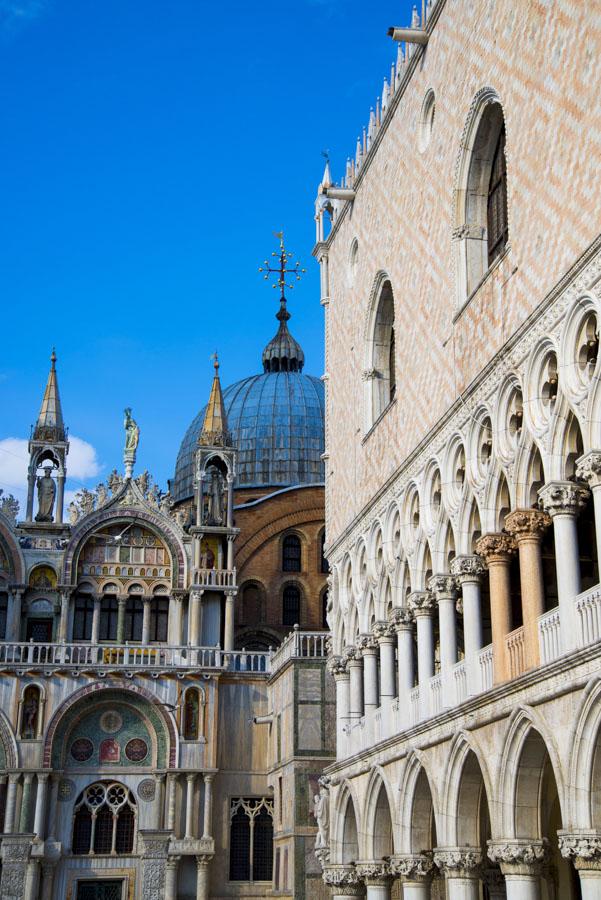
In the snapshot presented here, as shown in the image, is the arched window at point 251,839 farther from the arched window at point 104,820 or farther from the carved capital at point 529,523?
the carved capital at point 529,523

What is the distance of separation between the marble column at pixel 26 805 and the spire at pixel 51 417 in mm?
9760

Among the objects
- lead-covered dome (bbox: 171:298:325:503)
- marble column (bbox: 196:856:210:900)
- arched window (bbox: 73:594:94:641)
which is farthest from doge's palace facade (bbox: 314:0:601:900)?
lead-covered dome (bbox: 171:298:325:503)

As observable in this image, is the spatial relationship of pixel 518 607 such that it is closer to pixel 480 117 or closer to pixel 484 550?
pixel 484 550

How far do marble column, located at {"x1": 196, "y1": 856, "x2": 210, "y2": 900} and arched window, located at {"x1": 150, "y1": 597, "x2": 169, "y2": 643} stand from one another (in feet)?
21.3

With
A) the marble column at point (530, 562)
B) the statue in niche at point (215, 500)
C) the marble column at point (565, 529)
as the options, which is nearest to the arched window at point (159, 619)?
the statue in niche at point (215, 500)

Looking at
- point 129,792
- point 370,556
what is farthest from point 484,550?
point 129,792

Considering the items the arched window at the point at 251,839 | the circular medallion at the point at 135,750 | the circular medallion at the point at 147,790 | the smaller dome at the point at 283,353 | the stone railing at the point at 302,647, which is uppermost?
the smaller dome at the point at 283,353

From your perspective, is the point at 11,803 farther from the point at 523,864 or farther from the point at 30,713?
the point at 523,864

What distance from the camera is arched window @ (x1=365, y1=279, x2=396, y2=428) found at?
82.1 ft

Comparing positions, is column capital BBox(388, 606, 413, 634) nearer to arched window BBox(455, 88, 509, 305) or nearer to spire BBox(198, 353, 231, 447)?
arched window BBox(455, 88, 509, 305)

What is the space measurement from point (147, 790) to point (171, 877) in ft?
7.47

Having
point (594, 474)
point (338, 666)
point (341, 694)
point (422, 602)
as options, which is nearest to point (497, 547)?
point (594, 474)

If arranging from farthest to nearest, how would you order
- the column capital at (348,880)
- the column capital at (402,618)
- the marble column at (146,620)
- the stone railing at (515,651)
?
the marble column at (146,620), the column capital at (348,880), the column capital at (402,618), the stone railing at (515,651)

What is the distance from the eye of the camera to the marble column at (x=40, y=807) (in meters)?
30.8
